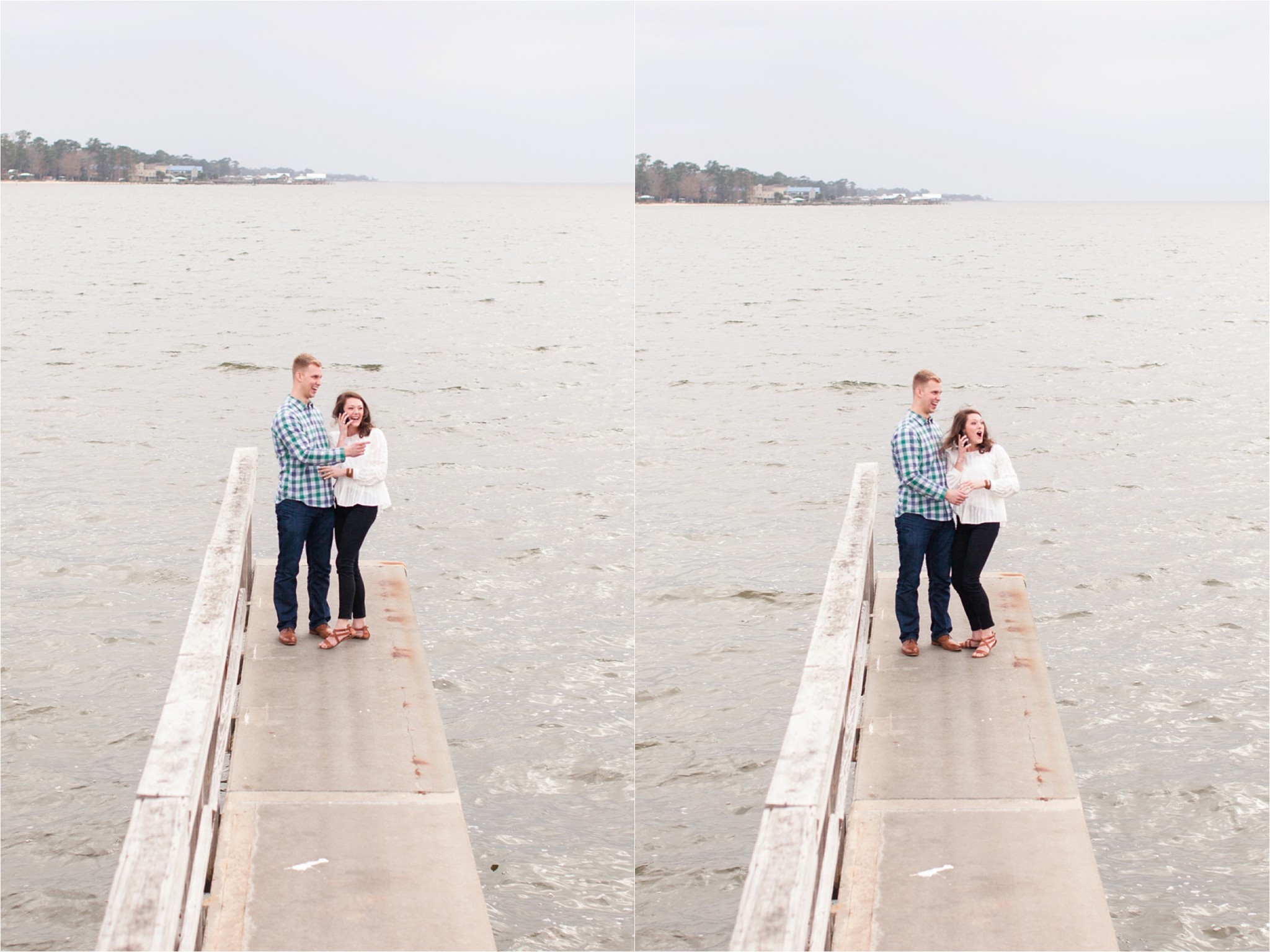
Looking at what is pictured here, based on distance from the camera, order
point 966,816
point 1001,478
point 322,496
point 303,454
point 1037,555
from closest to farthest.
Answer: point 966,816, point 303,454, point 1001,478, point 322,496, point 1037,555

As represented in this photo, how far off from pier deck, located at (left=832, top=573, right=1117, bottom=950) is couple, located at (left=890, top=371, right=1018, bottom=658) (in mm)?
250

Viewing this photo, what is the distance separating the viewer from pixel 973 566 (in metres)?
8.74

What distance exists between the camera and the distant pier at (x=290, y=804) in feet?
18.2

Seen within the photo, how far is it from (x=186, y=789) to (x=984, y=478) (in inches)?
198

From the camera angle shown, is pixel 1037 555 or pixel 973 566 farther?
pixel 1037 555

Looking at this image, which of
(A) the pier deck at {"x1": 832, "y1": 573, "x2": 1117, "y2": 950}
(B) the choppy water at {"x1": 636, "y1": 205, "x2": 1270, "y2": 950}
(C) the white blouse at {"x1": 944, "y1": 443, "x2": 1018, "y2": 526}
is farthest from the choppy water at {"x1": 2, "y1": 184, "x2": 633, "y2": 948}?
(C) the white blouse at {"x1": 944, "y1": 443, "x2": 1018, "y2": 526}

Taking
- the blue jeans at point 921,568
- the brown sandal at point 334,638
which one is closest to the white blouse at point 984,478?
the blue jeans at point 921,568

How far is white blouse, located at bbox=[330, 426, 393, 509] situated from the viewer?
8.76 metres

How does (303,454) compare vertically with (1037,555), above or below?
above

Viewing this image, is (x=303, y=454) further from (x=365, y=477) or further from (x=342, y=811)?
(x=342, y=811)

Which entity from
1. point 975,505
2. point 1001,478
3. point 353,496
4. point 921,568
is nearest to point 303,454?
point 353,496

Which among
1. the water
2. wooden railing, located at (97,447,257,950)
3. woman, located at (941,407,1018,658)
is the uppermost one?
woman, located at (941,407,1018,658)

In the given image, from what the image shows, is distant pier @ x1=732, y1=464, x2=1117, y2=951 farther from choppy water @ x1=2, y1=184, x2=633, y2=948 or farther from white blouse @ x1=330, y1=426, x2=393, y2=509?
white blouse @ x1=330, y1=426, x2=393, y2=509

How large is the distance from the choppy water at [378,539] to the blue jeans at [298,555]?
2.02m
